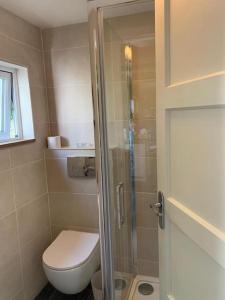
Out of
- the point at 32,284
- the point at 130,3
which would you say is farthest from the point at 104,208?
the point at 130,3

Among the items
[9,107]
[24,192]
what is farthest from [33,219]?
[9,107]

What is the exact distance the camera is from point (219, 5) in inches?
27.1

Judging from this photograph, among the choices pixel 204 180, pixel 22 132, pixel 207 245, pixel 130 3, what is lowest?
pixel 207 245

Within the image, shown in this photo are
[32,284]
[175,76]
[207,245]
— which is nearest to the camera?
[207,245]

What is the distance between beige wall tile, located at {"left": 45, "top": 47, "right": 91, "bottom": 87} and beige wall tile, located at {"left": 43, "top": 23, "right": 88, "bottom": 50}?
0.05 m

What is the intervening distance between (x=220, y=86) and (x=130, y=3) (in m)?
1.14

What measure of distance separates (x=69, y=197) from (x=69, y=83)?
106 cm

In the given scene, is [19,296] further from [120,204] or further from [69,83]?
[69,83]

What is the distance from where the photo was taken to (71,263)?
177cm

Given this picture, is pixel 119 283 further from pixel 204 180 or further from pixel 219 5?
pixel 219 5

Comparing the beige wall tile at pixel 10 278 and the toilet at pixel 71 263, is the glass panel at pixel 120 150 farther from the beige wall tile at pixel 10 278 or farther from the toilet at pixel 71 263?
the beige wall tile at pixel 10 278

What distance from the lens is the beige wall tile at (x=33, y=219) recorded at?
1.94 m

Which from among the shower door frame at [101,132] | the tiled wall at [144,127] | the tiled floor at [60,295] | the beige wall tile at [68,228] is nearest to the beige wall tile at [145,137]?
the tiled wall at [144,127]

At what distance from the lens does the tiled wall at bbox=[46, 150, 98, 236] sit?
2.22 meters
